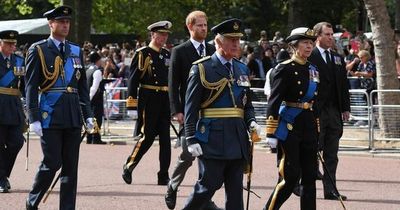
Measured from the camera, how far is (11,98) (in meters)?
12.7

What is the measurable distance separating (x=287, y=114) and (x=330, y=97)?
2193 mm

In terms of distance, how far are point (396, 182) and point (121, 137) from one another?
869 centimetres

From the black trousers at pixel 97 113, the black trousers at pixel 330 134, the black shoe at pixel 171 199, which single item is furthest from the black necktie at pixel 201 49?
the black trousers at pixel 97 113

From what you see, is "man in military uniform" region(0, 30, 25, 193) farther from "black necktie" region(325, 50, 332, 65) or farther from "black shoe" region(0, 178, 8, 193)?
"black necktie" region(325, 50, 332, 65)

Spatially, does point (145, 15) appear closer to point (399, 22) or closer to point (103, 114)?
point (399, 22)

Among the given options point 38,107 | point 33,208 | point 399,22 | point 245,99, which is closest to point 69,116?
A: point 38,107

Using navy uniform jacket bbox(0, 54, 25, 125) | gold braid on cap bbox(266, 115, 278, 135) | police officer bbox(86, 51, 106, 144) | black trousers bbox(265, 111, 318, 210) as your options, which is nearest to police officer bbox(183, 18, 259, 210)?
gold braid on cap bbox(266, 115, 278, 135)

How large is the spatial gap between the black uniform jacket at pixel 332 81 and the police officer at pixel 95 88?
848cm

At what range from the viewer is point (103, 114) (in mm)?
21062

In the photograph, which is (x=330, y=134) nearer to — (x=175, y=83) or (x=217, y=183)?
(x=175, y=83)

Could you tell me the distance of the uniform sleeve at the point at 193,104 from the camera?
8578 mm

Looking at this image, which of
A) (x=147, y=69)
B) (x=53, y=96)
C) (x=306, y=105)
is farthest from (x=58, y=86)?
(x=147, y=69)

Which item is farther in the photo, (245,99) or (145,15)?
(145,15)

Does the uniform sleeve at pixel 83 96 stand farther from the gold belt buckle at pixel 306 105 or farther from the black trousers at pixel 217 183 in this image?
the gold belt buckle at pixel 306 105
